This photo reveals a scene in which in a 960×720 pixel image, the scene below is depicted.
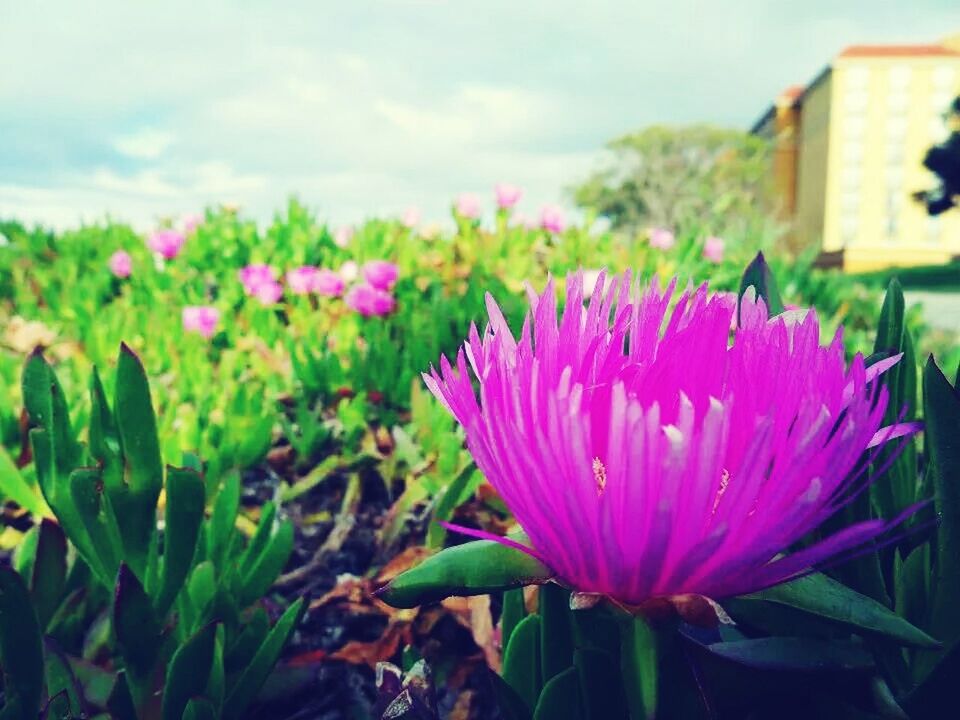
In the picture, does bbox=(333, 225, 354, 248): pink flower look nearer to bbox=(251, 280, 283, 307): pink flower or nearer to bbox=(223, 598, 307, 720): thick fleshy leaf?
bbox=(251, 280, 283, 307): pink flower

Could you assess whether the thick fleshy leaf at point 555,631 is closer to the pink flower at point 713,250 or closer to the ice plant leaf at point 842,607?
the ice plant leaf at point 842,607

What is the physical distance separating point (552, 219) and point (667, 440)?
3255 millimetres

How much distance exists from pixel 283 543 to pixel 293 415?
1.06 metres

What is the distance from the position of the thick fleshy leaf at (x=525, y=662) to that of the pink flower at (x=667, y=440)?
167mm

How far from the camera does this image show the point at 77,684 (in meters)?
0.83

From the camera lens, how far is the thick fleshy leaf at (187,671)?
0.71m

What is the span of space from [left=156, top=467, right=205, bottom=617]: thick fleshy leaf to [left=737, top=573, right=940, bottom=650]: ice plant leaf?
506mm

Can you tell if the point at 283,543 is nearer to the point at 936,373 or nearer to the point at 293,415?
the point at 936,373

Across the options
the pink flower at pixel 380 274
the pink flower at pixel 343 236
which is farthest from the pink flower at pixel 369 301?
the pink flower at pixel 343 236

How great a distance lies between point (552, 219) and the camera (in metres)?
3.60

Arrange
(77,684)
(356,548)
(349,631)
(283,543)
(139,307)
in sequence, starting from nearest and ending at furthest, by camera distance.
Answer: (77,684) → (283,543) → (349,631) → (356,548) → (139,307)

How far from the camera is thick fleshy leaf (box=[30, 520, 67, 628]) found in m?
0.98

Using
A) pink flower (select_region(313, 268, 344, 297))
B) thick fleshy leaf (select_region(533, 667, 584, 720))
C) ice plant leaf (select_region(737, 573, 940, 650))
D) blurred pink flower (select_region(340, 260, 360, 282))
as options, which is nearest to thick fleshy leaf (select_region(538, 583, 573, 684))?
thick fleshy leaf (select_region(533, 667, 584, 720))

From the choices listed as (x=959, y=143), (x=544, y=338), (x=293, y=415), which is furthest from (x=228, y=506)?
(x=959, y=143)
